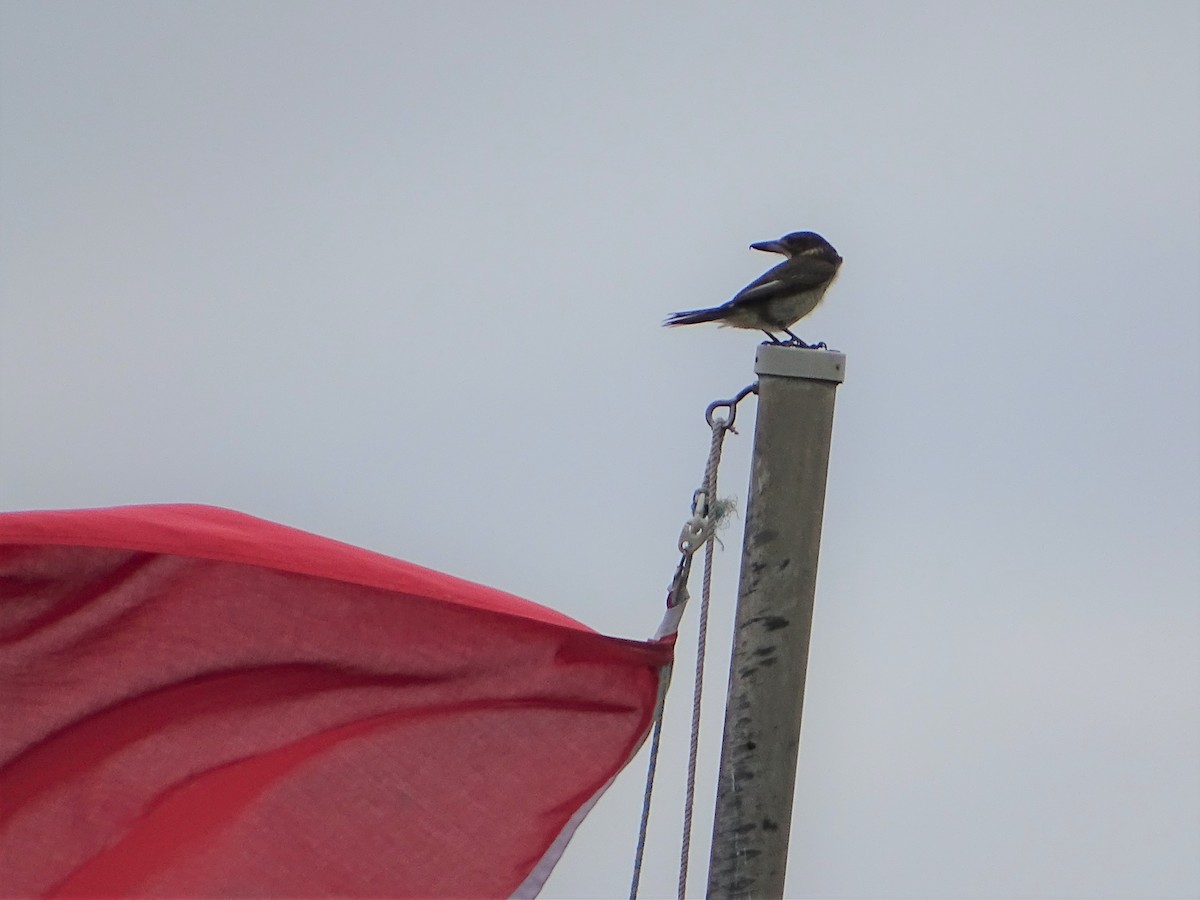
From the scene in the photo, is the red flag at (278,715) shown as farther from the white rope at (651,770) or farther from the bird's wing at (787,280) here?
the bird's wing at (787,280)

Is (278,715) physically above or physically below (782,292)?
below

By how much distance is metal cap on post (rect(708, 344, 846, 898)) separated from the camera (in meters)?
3.89

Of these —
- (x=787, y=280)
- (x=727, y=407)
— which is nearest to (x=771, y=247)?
(x=787, y=280)

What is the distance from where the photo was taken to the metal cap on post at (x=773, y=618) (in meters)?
3.89

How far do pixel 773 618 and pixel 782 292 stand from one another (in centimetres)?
398

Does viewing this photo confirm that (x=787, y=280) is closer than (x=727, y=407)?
No

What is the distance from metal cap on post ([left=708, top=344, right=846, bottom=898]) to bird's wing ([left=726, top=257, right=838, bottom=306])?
375cm

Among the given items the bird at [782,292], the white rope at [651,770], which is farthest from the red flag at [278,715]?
the bird at [782,292]

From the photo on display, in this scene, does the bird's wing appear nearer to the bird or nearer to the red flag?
the bird

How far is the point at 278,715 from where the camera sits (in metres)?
4.36

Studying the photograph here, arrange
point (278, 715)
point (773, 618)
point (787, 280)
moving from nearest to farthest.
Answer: point (773, 618) < point (278, 715) < point (787, 280)

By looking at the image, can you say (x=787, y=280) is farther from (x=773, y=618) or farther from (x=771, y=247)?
(x=773, y=618)

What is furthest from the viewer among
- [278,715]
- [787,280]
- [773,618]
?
[787,280]

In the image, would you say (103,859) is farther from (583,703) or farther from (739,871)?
(739,871)
